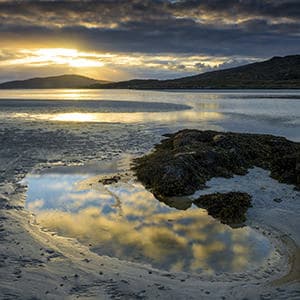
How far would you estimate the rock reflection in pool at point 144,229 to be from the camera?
8133 millimetres

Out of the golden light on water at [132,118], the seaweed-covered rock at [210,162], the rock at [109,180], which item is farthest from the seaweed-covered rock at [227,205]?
the golden light on water at [132,118]

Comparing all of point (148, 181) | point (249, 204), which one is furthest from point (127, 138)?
point (249, 204)

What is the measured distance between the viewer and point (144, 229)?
9664 millimetres

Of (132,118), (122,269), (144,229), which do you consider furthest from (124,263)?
(132,118)

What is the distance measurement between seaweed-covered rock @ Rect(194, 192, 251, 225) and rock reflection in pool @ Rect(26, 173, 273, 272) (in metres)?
0.30

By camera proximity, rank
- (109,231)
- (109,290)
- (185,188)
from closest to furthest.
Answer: (109,290) → (109,231) → (185,188)

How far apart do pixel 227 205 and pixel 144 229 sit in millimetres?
2706

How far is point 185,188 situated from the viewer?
12789 mm

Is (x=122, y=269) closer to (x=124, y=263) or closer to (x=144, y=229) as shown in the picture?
(x=124, y=263)

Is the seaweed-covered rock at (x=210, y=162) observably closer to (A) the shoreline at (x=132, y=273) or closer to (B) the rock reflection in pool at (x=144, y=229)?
(B) the rock reflection in pool at (x=144, y=229)

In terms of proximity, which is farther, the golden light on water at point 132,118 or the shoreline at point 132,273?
the golden light on water at point 132,118

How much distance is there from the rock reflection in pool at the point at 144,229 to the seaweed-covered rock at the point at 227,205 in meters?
0.30

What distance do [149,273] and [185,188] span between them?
548cm

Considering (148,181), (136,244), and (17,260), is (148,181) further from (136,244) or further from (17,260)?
(17,260)
